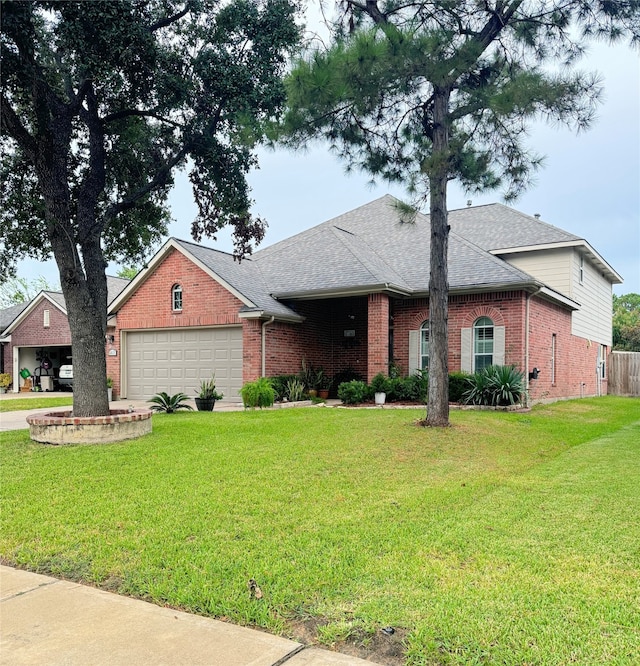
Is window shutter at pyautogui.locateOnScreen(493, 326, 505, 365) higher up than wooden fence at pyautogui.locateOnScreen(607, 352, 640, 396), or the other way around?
window shutter at pyautogui.locateOnScreen(493, 326, 505, 365)

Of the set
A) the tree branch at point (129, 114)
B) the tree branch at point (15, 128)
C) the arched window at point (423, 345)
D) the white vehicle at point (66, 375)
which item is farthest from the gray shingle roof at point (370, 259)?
the white vehicle at point (66, 375)

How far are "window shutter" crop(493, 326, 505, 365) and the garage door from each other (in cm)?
734

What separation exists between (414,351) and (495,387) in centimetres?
320

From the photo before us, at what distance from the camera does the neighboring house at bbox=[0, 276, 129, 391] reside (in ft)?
86.0

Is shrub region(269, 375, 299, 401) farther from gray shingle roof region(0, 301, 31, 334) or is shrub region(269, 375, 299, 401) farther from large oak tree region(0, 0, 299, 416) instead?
gray shingle roof region(0, 301, 31, 334)

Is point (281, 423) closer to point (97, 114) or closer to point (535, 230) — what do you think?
point (97, 114)

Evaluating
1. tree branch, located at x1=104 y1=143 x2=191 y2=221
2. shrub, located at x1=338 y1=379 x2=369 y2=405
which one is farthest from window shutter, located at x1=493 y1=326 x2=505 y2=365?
tree branch, located at x1=104 y1=143 x2=191 y2=221

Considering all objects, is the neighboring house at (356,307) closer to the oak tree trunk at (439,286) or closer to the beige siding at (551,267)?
the beige siding at (551,267)

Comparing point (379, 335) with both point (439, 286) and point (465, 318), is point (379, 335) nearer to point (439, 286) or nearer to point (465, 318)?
point (465, 318)

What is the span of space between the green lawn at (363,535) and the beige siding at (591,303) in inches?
490

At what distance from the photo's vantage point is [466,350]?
15.3 metres

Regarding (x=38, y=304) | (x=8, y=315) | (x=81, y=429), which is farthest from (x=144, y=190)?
(x=8, y=315)

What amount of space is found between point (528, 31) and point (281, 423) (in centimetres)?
847

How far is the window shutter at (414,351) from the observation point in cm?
1616
